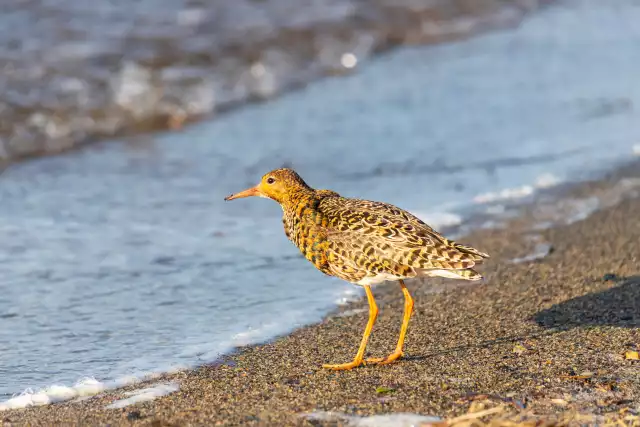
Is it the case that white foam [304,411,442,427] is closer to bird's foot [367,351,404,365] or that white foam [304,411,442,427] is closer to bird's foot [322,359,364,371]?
bird's foot [322,359,364,371]

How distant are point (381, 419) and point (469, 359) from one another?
1072 mm

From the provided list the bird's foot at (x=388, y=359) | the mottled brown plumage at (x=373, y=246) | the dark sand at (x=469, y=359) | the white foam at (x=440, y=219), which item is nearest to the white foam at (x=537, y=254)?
the dark sand at (x=469, y=359)

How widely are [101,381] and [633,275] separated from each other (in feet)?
11.0

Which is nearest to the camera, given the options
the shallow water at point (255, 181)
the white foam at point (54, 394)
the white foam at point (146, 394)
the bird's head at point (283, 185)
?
the white foam at point (146, 394)

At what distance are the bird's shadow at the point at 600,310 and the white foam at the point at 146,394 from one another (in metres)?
2.16

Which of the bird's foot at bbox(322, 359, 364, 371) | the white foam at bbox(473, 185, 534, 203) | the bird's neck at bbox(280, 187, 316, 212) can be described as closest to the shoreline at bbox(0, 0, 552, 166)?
the white foam at bbox(473, 185, 534, 203)

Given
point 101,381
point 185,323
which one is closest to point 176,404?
point 101,381

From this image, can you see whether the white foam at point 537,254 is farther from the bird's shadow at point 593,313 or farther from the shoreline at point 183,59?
the shoreline at point 183,59

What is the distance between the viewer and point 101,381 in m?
5.30

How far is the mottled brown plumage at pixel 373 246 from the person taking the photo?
532 centimetres

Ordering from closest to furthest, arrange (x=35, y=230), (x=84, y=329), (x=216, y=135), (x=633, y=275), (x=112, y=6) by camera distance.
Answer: (x=84, y=329), (x=633, y=275), (x=35, y=230), (x=216, y=135), (x=112, y=6)

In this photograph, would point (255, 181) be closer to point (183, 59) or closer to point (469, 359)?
point (469, 359)

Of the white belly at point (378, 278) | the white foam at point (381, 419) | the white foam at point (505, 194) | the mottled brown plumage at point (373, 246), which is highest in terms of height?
the mottled brown plumage at point (373, 246)

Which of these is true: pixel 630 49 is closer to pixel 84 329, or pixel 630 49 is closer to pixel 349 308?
pixel 349 308
